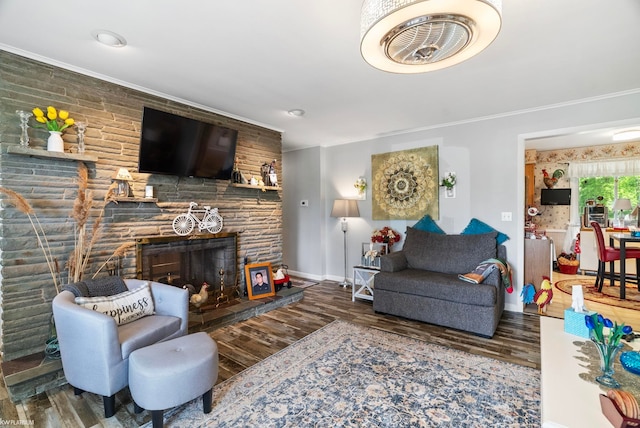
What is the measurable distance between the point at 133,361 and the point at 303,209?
405cm

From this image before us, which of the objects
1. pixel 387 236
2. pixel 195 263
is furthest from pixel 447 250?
pixel 195 263

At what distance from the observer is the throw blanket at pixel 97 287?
83.2 inches

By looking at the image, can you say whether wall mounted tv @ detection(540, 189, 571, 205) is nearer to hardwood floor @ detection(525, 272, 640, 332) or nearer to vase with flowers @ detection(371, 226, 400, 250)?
hardwood floor @ detection(525, 272, 640, 332)

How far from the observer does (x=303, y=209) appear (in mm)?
5559

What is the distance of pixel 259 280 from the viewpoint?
3.89m

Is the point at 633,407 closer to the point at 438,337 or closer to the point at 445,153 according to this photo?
the point at 438,337

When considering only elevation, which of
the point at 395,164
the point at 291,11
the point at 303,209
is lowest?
the point at 303,209

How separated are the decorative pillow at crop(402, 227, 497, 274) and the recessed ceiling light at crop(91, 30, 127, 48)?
368 cm

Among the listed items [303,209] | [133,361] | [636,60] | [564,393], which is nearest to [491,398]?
[564,393]

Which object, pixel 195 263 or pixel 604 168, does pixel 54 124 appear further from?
pixel 604 168

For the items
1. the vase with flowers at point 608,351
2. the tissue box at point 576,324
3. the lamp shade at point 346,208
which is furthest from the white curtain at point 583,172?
the vase with flowers at point 608,351

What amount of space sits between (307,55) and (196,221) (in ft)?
7.08

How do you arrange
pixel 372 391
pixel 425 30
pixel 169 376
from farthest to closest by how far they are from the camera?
1. pixel 372 391
2. pixel 169 376
3. pixel 425 30

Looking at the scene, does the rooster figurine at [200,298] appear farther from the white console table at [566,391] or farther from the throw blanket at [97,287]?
the white console table at [566,391]
